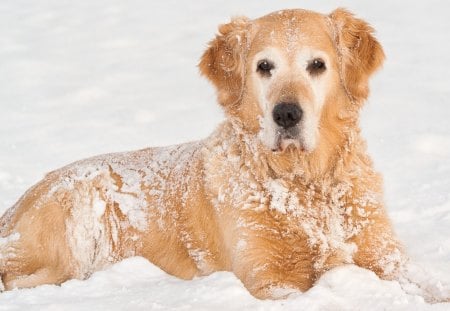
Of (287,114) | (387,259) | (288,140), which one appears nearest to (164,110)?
(288,140)

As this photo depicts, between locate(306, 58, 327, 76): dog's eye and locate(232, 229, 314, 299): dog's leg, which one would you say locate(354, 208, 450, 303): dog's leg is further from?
locate(306, 58, 327, 76): dog's eye

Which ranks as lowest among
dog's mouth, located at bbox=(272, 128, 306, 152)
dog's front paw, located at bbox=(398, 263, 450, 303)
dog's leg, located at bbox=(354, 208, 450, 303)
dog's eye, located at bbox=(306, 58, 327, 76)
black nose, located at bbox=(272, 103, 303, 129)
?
dog's front paw, located at bbox=(398, 263, 450, 303)

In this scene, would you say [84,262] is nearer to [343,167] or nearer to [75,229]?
[75,229]

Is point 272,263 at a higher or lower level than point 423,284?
higher

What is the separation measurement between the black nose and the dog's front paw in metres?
1.06

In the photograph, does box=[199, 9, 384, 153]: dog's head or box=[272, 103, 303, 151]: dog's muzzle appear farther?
box=[199, 9, 384, 153]: dog's head

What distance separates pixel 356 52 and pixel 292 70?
1.99ft

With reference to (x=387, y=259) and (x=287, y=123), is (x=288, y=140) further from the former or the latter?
(x=387, y=259)

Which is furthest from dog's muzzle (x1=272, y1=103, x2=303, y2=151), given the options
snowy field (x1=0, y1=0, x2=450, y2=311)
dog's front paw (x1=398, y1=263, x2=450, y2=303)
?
dog's front paw (x1=398, y1=263, x2=450, y2=303)

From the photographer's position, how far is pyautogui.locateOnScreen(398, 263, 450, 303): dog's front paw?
4.18 metres

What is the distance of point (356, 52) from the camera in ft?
16.2

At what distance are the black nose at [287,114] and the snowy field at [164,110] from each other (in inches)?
33.5

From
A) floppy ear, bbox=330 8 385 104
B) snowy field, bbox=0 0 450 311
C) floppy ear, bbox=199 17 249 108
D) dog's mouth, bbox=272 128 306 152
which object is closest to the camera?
snowy field, bbox=0 0 450 311

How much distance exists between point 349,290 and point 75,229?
2080mm
